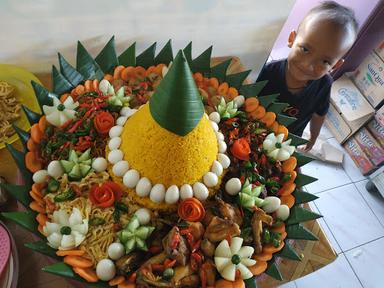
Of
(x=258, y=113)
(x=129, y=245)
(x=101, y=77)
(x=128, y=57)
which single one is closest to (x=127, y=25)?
(x=128, y=57)

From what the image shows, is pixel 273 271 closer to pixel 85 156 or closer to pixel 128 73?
pixel 85 156

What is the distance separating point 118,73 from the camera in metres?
1.10

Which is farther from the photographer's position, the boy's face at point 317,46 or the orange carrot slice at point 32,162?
the boy's face at point 317,46

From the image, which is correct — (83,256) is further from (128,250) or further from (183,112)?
(183,112)

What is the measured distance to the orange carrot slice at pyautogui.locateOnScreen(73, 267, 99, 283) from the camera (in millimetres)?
744

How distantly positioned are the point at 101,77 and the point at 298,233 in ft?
2.45

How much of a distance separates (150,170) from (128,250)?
7.5 inches

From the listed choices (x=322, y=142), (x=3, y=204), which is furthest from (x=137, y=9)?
(x=322, y=142)

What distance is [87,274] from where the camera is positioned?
75 centimetres

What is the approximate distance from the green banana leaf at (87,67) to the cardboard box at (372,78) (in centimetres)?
156

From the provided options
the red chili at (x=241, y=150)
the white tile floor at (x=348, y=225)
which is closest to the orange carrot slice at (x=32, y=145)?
the red chili at (x=241, y=150)

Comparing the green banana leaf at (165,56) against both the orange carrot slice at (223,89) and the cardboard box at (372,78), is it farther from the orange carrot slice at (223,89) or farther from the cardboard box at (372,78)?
the cardboard box at (372,78)

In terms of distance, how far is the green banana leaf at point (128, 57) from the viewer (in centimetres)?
113

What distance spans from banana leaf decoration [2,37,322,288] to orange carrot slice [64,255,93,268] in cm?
1
